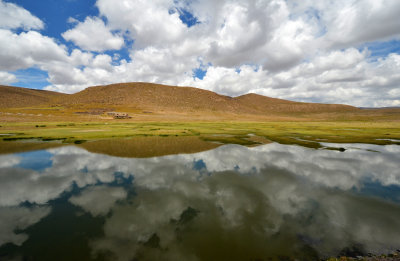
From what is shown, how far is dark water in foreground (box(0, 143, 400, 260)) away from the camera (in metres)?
7.71

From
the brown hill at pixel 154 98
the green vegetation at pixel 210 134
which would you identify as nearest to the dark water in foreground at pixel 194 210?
the green vegetation at pixel 210 134

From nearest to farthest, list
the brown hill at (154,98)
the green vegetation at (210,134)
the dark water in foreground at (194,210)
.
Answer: the dark water in foreground at (194,210) < the green vegetation at (210,134) < the brown hill at (154,98)

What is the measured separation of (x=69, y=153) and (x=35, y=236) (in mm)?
18571

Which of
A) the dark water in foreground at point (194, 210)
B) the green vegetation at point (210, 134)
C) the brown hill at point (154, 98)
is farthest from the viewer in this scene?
the brown hill at point (154, 98)

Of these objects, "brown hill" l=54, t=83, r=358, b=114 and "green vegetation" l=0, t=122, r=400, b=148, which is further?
"brown hill" l=54, t=83, r=358, b=114

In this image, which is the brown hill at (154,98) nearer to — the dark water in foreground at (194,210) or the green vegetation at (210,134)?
the green vegetation at (210,134)

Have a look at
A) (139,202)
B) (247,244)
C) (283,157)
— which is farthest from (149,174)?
(283,157)

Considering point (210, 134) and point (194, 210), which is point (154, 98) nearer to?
point (210, 134)

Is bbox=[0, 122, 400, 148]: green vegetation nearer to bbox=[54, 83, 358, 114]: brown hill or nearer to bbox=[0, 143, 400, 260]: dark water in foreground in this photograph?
bbox=[0, 143, 400, 260]: dark water in foreground

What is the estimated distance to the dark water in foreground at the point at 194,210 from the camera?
303 inches

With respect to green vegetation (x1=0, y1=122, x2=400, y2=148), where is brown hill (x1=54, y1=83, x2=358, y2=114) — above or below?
above

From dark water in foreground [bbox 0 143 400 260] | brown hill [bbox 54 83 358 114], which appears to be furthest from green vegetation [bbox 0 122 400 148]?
brown hill [bbox 54 83 358 114]

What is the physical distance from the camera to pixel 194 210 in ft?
35.5

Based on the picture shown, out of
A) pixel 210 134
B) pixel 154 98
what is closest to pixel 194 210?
pixel 210 134
